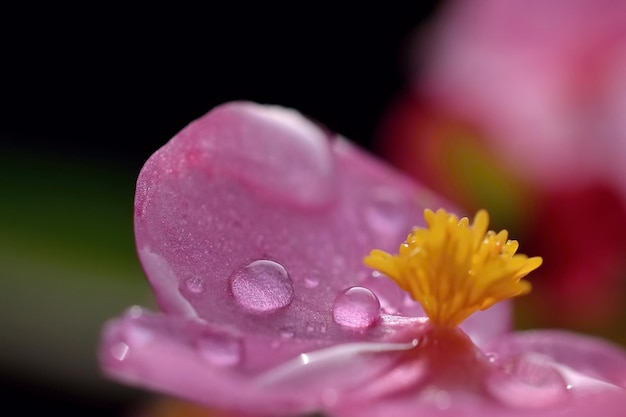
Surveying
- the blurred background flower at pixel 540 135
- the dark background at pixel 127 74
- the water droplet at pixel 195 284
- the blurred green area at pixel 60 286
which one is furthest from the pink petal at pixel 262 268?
the dark background at pixel 127 74

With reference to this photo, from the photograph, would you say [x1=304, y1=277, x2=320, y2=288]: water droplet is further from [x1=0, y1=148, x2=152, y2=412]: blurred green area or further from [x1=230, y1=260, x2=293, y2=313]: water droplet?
[x1=0, y1=148, x2=152, y2=412]: blurred green area

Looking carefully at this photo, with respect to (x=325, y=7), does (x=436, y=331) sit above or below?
below

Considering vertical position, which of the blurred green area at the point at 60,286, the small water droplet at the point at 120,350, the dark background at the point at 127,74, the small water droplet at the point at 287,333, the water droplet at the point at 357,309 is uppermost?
the dark background at the point at 127,74

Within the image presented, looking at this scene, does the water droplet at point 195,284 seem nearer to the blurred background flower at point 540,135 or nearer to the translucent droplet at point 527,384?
the translucent droplet at point 527,384

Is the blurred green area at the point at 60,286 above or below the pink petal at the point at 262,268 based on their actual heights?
above

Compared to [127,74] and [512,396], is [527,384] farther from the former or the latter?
[127,74]

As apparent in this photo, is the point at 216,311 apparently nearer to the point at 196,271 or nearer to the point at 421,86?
the point at 196,271

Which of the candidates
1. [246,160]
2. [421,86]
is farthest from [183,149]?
[421,86]

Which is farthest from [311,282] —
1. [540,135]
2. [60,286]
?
[60,286]
